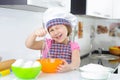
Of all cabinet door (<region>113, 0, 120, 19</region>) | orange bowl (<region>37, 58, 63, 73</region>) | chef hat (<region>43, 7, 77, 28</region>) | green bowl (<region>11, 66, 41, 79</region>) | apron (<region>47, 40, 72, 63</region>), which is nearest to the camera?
green bowl (<region>11, 66, 41, 79</region>)

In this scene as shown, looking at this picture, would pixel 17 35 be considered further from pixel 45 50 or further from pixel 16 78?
pixel 16 78

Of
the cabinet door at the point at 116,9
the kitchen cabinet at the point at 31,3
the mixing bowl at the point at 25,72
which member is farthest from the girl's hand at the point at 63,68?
the cabinet door at the point at 116,9

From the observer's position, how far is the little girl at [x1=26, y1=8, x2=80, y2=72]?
3.35 feet

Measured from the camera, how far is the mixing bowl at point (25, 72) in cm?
80

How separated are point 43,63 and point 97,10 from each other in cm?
114

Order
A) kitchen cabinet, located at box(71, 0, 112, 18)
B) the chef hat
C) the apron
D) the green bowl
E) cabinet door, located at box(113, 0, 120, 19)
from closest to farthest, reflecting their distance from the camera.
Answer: the green bowl
the chef hat
the apron
kitchen cabinet, located at box(71, 0, 112, 18)
cabinet door, located at box(113, 0, 120, 19)

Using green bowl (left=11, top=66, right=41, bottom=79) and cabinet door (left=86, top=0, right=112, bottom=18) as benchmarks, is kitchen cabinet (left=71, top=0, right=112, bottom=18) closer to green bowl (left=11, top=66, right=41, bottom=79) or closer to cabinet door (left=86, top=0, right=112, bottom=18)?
cabinet door (left=86, top=0, right=112, bottom=18)

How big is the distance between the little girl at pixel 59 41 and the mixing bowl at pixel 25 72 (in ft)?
0.47

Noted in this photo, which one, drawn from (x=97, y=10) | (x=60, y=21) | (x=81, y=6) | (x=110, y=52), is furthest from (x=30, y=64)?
Answer: (x=110, y=52)

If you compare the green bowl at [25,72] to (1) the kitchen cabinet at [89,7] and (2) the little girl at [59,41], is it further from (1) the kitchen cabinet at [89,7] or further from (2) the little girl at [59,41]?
(1) the kitchen cabinet at [89,7]

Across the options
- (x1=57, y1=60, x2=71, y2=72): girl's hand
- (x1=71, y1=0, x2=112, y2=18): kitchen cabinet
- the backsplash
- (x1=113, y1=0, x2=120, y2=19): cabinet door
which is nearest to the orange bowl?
(x1=57, y1=60, x2=71, y2=72): girl's hand

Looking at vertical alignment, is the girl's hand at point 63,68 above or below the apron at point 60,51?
below

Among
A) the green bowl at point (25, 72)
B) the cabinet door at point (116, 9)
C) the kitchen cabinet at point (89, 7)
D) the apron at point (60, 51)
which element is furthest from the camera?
the cabinet door at point (116, 9)

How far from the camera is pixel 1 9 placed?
114 centimetres
